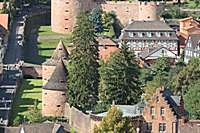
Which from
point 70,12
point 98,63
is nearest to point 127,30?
point 70,12

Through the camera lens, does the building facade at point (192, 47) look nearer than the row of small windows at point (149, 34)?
Yes

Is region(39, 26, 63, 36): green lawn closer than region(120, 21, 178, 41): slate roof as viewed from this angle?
No

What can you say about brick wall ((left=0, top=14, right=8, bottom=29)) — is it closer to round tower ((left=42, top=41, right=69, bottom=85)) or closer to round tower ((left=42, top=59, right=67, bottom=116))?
round tower ((left=42, top=41, right=69, bottom=85))

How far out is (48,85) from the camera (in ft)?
291

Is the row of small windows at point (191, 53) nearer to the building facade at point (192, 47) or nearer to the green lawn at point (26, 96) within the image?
the building facade at point (192, 47)

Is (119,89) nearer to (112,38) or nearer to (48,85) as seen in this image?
(48,85)

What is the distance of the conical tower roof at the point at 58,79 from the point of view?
8856cm

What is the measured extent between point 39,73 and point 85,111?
62.5 ft

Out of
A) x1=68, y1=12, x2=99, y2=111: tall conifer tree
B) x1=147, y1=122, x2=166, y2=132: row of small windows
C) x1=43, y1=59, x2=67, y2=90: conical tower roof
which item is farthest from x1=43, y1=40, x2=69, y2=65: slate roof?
x1=147, y1=122, x2=166, y2=132: row of small windows

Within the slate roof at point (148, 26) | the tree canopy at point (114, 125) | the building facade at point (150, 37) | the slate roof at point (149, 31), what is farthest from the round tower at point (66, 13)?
the tree canopy at point (114, 125)

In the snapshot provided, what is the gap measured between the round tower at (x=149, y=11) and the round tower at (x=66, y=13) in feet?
17.7

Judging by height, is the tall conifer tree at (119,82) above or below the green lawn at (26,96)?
above

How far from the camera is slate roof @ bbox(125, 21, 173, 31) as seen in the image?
113188 millimetres

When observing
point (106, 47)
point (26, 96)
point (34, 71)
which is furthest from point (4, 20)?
point (26, 96)
